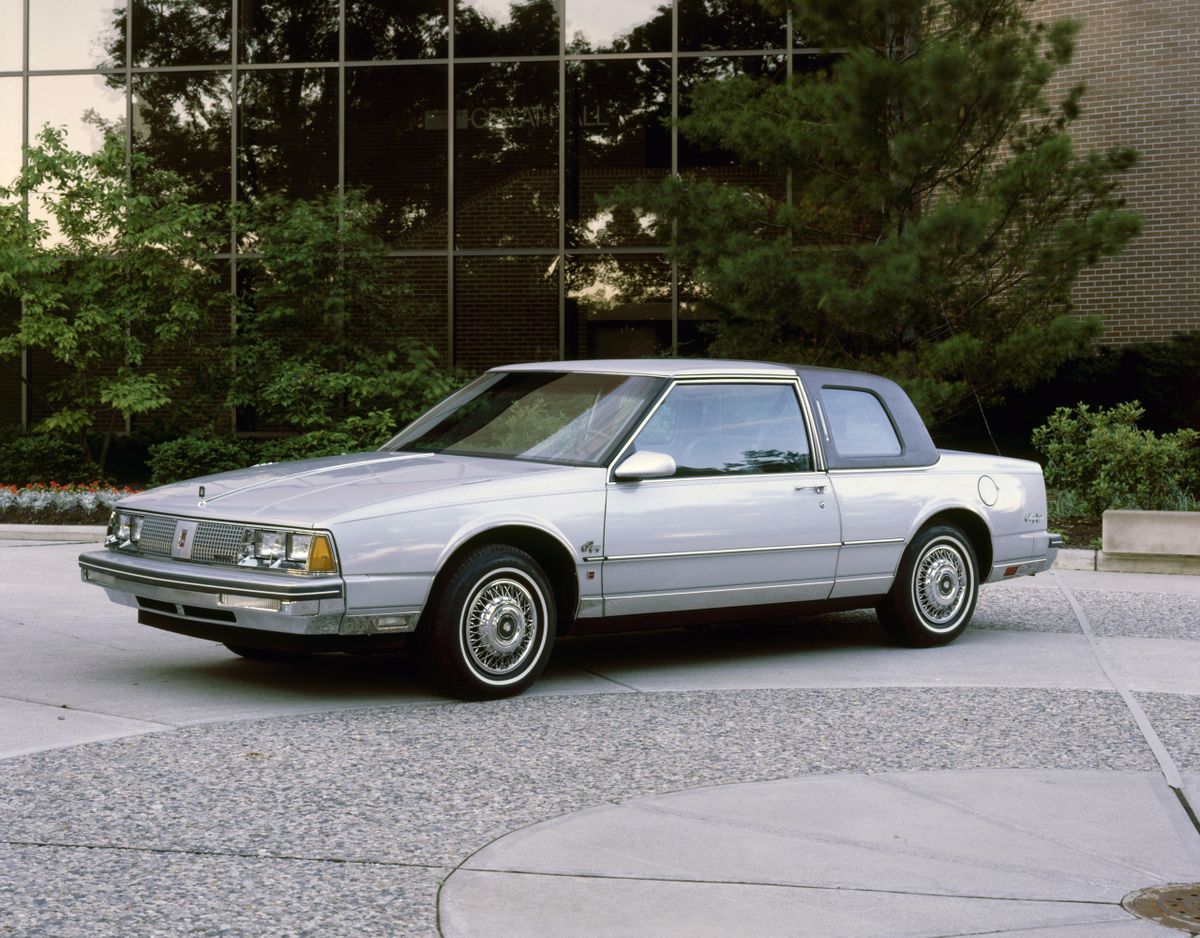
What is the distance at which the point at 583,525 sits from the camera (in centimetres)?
758

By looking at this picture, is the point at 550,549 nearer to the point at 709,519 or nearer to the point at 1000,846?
the point at 709,519

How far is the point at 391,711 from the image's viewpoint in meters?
7.07

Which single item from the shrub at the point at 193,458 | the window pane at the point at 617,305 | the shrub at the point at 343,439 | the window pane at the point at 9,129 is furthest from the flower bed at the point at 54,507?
the window pane at the point at 9,129

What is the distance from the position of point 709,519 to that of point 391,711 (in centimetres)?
196

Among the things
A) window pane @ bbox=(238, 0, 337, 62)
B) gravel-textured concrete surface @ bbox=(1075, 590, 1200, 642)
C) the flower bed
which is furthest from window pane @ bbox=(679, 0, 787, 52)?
gravel-textured concrete surface @ bbox=(1075, 590, 1200, 642)

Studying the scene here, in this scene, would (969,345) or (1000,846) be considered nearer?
(1000,846)

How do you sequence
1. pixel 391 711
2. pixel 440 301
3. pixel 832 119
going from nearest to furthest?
1. pixel 391 711
2. pixel 832 119
3. pixel 440 301

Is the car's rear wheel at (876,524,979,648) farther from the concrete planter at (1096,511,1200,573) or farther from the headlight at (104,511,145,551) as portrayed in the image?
the concrete planter at (1096,511,1200,573)

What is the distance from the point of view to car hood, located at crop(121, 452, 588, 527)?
23.1 feet

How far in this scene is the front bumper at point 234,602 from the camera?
679cm

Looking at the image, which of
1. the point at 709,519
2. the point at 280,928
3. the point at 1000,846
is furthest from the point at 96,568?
the point at 1000,846

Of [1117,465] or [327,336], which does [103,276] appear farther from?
[1117,465]

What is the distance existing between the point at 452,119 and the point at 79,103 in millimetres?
5887

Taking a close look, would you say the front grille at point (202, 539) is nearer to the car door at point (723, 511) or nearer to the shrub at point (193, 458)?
the car door at point (723, 511)
